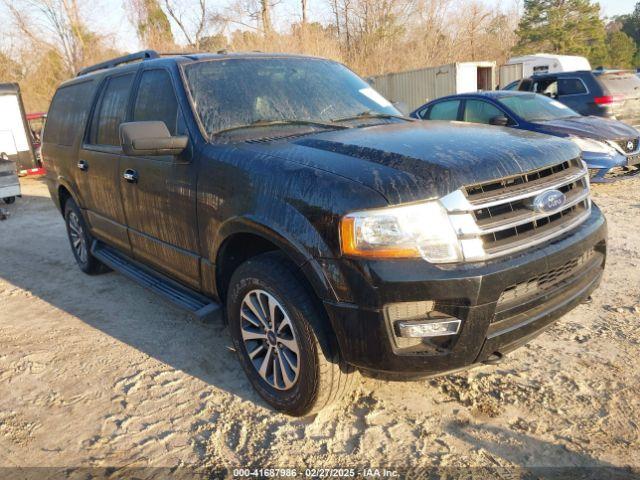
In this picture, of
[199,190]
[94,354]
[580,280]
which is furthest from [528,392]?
[94,354]

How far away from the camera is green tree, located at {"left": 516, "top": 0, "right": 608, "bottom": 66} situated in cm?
3753

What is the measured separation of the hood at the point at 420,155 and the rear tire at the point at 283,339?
597 millimetres

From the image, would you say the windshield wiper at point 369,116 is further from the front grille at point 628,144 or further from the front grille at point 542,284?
the front grille at point 628,144

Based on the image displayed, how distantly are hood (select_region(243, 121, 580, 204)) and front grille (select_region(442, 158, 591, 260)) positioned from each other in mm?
56

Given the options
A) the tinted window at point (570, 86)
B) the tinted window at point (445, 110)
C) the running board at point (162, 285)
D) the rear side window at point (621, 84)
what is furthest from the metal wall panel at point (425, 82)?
the running board at point (162, 285)

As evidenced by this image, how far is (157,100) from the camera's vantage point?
3568 millimetres

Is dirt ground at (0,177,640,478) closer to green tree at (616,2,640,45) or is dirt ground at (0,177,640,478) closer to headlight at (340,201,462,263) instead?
headlight at (340,201,462,263)

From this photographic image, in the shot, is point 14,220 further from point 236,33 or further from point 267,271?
point 236,33

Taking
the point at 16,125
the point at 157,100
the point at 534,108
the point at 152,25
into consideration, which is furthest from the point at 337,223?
the point at 152,25

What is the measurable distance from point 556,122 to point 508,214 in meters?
6.23

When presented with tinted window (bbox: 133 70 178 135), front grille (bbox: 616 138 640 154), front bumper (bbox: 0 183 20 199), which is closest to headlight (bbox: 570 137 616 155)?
front grille (bbox: 616 138 640 154)

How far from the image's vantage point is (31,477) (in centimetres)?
251

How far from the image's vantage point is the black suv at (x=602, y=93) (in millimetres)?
9859

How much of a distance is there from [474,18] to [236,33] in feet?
53.7
